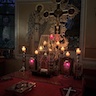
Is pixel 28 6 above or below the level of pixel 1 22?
above

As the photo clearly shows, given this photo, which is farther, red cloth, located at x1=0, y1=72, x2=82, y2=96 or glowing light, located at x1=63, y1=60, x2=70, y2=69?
glowing light, located at x1=63, y1=60, x2=70, y2=69

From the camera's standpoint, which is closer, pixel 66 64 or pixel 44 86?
pixel 44 86

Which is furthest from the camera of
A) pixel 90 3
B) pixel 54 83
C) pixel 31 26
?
pixel 31 26

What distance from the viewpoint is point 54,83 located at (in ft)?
6.86

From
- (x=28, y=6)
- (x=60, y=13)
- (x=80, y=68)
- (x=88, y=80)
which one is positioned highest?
(x=28, y=6)

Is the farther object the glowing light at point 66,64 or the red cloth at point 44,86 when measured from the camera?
the glowing light at point 66,64

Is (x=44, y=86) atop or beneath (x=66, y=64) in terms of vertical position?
beneath

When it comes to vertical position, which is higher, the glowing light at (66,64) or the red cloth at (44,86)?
the glowing light at (66,64)

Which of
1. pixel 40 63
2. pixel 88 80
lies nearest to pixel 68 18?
pixel 40 63

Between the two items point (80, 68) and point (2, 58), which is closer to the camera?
point (80, 68)

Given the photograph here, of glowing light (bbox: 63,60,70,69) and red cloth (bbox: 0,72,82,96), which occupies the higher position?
glowing light (bbox: 63,60,70,69)

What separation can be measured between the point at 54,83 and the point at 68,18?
148 centimetres

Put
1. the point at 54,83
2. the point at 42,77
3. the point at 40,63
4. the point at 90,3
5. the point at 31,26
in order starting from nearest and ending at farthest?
the point at 54,83, the point at 42,77, the point at 40,63, the point at 90,3, the point at 31,26

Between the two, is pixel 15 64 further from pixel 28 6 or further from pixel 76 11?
pixel 76 11
